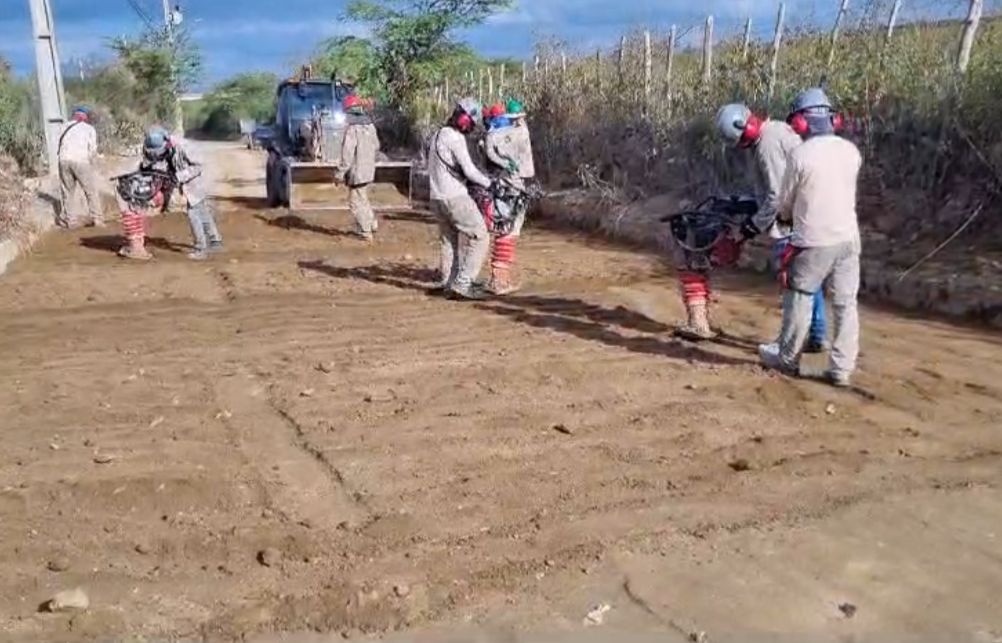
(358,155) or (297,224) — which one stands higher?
(358,155)

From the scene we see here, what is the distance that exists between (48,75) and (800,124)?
14927 millimetres

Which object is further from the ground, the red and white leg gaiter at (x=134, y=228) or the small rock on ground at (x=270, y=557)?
the small rock on ground at (x=270, y=557)

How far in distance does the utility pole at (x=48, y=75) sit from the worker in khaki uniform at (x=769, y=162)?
1375 cm

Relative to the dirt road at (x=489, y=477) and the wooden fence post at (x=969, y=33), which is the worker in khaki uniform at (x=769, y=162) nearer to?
the dirt road at (x=489, y=477)

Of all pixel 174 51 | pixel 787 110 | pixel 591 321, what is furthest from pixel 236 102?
pixel 591 321

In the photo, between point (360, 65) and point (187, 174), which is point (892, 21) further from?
point (360, 65)

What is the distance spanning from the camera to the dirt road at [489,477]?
15.0 ft

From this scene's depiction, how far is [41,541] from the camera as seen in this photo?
17.2 ft

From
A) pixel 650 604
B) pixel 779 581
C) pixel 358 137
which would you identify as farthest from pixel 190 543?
pixel 358 137

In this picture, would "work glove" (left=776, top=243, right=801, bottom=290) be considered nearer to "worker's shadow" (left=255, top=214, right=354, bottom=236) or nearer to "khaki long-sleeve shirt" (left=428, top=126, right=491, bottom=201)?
"khaki long-sleeve shirt" (left=428, top=126, right=491, bottom=201)

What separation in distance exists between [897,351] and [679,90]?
28.7ft

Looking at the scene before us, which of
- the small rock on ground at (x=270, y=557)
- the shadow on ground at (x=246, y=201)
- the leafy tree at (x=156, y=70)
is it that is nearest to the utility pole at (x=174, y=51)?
the leafy tree at (x=156, y=70)

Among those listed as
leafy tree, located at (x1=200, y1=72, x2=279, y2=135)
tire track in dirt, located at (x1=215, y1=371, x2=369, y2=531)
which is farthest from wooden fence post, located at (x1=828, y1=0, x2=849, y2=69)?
leafy tree, located at (x1=200, y1=72, x2=279, y2=135)

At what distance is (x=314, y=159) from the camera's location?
62.4ft
